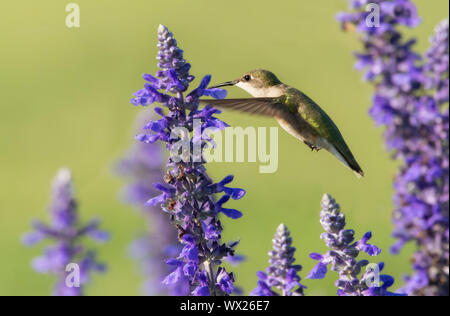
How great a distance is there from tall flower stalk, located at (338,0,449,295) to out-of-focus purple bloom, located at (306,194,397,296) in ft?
4.74

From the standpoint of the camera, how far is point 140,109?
57.8 ft

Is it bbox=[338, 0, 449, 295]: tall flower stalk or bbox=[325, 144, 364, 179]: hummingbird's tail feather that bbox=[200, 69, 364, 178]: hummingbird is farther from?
bbox=[338, 0, 449, 295]: tall flower stalk

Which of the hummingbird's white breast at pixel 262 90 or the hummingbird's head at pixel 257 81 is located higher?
the hummingbird's head at pixel 257 81

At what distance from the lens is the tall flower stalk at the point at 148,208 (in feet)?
24.2

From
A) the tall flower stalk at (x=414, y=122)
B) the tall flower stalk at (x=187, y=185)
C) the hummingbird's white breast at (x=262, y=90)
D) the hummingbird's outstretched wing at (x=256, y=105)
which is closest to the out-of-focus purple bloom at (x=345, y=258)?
the tall flower stalk at (x=187, y=185)

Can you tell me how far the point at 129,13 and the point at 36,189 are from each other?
10.9 m

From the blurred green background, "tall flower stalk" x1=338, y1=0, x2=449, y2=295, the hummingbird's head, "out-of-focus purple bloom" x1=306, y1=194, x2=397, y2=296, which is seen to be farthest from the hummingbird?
the blurred green background

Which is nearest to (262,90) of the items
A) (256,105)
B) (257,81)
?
(257,81)

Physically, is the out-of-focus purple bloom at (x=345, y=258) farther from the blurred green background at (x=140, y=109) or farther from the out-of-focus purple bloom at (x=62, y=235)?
the blurred green background at (x=140, y=109)

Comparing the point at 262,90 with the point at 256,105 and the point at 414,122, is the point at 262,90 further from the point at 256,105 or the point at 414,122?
the point at 414,122

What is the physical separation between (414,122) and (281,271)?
7.56 feet

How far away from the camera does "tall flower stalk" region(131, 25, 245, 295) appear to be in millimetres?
4027

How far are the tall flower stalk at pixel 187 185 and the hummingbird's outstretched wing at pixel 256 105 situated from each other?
0.63 ft
